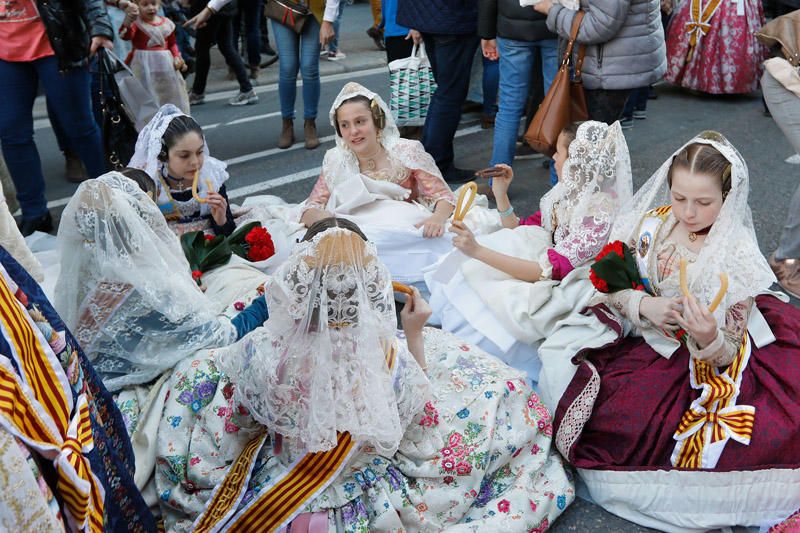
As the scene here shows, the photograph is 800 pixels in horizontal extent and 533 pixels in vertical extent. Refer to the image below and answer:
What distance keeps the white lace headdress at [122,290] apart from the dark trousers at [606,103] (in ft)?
7.92

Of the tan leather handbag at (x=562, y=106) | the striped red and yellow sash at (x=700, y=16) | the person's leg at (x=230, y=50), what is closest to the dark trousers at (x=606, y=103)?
the tan leather handbag at (x=562, y=106)

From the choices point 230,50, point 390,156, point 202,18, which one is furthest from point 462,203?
point 230,50

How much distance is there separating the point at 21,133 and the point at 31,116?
0.34 feet

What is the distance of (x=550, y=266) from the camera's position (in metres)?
3.05

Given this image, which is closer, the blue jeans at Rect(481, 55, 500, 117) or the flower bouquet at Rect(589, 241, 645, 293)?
the flower bouquet at Rect(589, 241, 645, 293)

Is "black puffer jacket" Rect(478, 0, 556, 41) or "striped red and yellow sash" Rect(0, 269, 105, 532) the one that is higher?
"black puffer jacket" Rect(478, 0, 556, 41)

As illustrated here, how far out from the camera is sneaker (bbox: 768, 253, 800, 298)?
3693 millimetres

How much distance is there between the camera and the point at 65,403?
1.56 metres

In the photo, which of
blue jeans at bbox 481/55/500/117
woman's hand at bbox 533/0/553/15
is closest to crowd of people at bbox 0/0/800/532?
woman's hand at bbox 533/0/553/15

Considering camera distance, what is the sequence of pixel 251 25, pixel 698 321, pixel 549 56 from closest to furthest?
pixel 698 321 → pixel 549 56 → pixel 251 25

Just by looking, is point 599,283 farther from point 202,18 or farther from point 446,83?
point 202,18

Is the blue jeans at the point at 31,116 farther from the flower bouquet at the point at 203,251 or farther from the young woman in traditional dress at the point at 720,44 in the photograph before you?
the young woman in traditional dress at the point at 720,44

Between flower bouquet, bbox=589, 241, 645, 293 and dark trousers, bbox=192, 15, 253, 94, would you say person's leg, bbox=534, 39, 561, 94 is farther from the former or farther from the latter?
dark trousers, bbox=192, 15, 253, 94

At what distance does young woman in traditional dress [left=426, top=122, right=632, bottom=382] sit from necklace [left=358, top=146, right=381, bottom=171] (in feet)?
2.77
